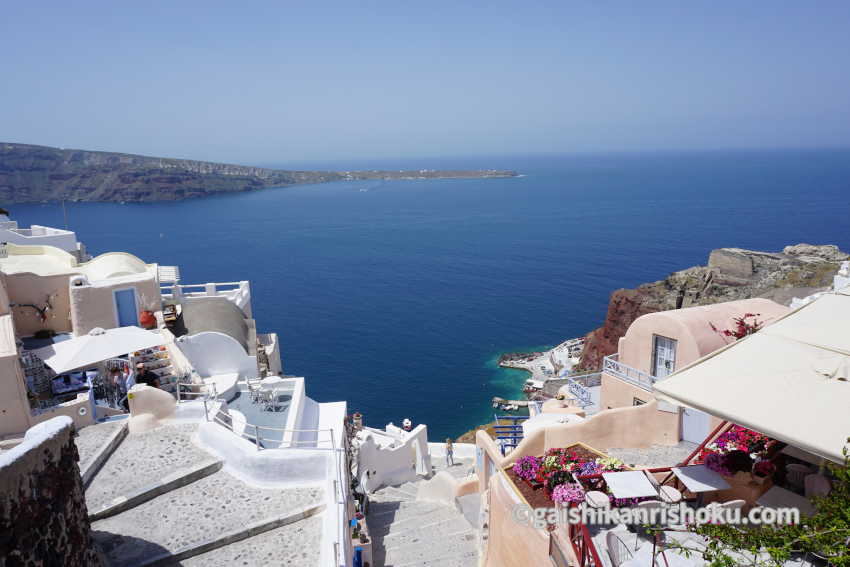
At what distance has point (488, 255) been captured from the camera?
9694cm

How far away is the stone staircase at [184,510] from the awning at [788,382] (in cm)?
650

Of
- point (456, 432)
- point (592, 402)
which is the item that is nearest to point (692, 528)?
point (592, 402)

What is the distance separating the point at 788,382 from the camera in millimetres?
6699

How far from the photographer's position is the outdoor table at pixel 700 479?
7266 millimetres

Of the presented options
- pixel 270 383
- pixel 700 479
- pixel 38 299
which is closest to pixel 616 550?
pixel 700 479

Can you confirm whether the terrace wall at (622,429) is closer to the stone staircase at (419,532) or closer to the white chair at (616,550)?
the stone staircase at (419,532)

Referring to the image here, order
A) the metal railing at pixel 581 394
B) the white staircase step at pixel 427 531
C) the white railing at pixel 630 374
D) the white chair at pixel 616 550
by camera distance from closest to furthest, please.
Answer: the white chair at pixel 616 550, the white staircase step at pixel 427 531, the white railing at pixel 630 374, the metal railing at pixel 581 394

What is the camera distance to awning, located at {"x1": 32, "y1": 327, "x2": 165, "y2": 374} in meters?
13.8

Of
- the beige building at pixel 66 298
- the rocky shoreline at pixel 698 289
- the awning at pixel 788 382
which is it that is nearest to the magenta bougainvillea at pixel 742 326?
the awning at pixel 788 382

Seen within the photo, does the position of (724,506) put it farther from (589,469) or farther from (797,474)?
(589,469)

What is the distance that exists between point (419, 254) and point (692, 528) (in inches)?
3633

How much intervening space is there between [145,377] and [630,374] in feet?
43.7

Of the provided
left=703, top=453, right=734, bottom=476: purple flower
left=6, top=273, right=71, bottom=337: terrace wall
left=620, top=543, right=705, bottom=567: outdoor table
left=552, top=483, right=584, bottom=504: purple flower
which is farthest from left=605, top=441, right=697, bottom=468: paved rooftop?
left=6, top=273, right=71, bottom=337: terrace wall

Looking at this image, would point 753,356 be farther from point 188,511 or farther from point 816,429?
point 188,511
